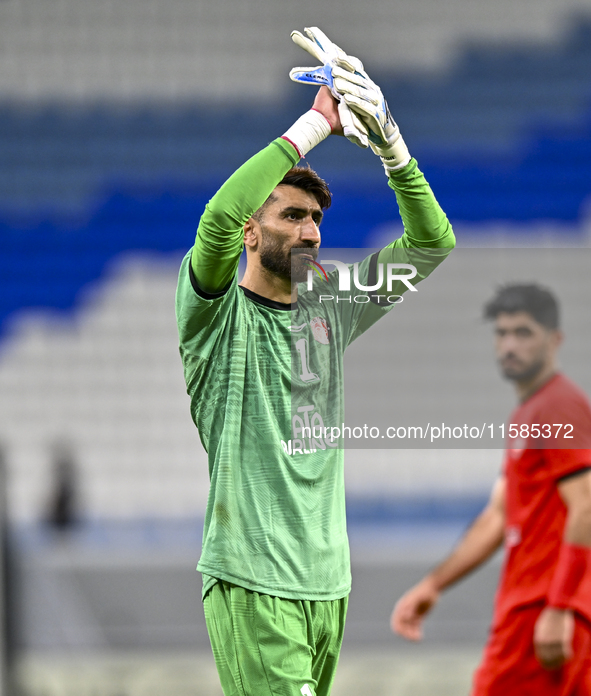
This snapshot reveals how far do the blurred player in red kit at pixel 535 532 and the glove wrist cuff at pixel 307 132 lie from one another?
1.49ft

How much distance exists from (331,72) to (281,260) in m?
0.36

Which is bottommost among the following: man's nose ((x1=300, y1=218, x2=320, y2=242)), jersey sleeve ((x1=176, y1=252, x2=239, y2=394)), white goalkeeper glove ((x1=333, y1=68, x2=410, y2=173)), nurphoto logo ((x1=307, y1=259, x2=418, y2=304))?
jersey sleeve ((x1=176, y1=252, x2=239, y2=394))

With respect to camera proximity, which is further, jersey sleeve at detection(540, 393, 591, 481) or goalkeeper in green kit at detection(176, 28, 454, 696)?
jersey sleeve at detection(540, 393, 591, 481)

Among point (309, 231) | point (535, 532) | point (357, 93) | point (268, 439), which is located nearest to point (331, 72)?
point (357, 93)

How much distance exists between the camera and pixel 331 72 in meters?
1.63

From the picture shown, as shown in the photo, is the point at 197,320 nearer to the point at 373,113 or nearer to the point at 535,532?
the point at 373,113

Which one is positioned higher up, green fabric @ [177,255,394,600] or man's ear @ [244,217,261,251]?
man's ear @ [244,217,261,251]

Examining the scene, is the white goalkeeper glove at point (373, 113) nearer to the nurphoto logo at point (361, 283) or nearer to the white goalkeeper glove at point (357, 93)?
the white goalkeeper glove at point (357, 93)

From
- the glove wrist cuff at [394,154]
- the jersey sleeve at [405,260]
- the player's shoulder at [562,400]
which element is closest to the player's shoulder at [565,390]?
the player's shoulder at [562,400]

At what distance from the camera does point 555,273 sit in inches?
67.0

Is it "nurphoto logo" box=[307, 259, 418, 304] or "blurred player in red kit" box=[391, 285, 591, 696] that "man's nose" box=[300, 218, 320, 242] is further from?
"blurred player in red kit" box=[391, 285, 591, 696]

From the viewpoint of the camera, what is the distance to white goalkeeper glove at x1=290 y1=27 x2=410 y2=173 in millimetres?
1610

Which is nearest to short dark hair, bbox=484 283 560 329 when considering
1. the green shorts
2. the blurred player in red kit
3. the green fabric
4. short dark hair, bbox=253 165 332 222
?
the blurred player in red kit

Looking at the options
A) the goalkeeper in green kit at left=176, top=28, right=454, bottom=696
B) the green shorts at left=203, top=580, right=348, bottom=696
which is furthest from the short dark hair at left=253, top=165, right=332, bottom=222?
the green shorts at left=203, top=580, right=348, bottom=696
